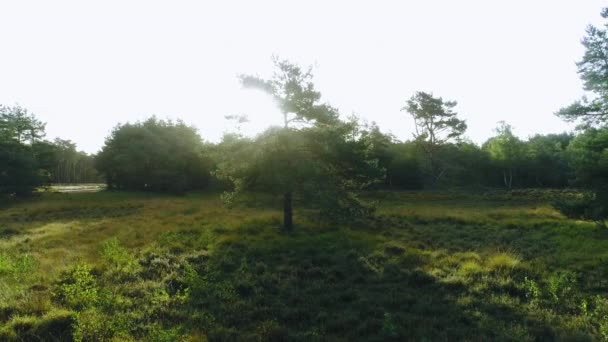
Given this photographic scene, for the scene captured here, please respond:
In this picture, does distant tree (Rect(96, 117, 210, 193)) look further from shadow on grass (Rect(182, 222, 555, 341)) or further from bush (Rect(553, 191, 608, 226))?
bush (Rect(553, 191, 608, 226))

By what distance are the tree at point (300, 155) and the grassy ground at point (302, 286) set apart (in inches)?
84.5

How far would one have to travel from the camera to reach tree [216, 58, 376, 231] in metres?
16.5

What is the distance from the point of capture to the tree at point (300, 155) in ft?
54.1

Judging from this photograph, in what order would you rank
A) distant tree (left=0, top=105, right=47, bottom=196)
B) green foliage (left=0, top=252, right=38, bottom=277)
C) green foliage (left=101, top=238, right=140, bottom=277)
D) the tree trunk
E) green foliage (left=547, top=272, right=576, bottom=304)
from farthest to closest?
1. distant tree (left=0, top=105, right=47, bottom=196)
2. the tree trunk
3. green foliage (left=101, top=238, right=140, bottom=277)
4. green foliage (left=0, top=252, right=38, bottom=277)
5. green foliage (left=547, top=272, right=576, bottom=304)

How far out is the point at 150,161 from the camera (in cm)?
4878

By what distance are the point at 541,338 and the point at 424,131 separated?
5101 centimetres

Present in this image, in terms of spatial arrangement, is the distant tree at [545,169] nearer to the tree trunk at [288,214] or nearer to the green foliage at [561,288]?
the tree trunk at [288,214]


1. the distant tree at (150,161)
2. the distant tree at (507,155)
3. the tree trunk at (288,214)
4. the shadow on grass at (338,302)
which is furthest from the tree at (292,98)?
the distant tree at (507,155)

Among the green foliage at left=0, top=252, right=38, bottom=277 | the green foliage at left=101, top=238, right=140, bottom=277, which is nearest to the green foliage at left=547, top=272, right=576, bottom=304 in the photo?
the green foliage at left=101, top=238, right=140, bottom=277

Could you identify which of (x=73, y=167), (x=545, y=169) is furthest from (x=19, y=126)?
(x=545, y=169)

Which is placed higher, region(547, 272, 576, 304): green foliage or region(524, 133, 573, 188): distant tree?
region(524, 133, 573, 188): distant tree

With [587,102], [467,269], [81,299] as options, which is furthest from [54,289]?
[587,102]

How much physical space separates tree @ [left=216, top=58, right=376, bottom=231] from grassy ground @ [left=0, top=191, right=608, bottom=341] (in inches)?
84.5

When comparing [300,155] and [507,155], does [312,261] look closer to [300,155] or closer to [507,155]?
[300,155]
